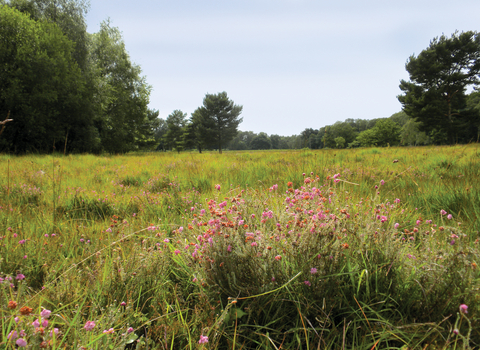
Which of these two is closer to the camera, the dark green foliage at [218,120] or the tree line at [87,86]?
the tree line at [87,86]

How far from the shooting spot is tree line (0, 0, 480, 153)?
14188mm

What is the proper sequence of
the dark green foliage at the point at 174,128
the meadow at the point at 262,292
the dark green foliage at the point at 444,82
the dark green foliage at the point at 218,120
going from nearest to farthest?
the meadow at the point at 262,292, the dark green foliage at the point at 444,82, the dark green foliage at the point at 218,120, the dark green foliage at the point at 174,128

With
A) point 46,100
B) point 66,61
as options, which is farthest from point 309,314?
point 66,61

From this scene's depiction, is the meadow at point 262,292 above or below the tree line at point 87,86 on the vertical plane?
below

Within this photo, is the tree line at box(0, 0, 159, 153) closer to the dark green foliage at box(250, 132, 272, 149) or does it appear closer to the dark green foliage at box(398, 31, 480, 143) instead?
the dark green foliage at box(398, 31, 480, 143)

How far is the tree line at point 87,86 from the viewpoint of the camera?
14.2 meters

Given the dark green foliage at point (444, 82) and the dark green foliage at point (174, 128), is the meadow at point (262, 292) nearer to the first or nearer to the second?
the dark green foliage at point (444, 82)

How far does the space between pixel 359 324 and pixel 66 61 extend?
2104 cm

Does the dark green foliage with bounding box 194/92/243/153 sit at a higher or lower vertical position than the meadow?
higher

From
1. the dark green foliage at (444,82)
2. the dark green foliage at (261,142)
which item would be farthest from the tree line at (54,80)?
the dark green foliage at (261,142)

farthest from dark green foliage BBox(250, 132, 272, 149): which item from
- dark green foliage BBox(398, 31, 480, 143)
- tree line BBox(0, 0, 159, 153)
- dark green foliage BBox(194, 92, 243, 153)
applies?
tree line BBox(0, 0, 159, 153)

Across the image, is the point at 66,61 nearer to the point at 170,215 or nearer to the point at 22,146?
the point at 22,146

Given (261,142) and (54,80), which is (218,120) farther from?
(261,142)

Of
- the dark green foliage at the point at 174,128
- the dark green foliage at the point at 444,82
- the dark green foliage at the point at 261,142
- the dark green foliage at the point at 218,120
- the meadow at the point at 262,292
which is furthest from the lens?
the dark green foliage at the point at 261,142
